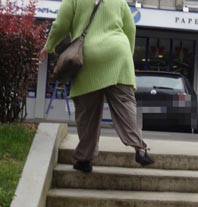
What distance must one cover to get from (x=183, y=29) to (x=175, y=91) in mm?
7722

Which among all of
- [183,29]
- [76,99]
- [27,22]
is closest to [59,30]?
[76,99]

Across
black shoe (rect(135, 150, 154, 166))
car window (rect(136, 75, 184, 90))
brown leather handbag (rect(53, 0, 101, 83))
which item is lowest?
car window (rect(136, 75, 184, 90))

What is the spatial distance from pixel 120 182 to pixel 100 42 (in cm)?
130

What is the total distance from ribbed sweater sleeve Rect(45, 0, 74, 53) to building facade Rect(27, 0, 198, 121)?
12246 millimetres

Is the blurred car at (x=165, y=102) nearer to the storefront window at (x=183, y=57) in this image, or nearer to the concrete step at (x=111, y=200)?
the concrete step at (x=111, y=200)

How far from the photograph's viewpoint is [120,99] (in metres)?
4.86

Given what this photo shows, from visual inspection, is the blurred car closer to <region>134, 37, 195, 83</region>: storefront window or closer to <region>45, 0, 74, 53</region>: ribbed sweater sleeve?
<region>45, 0, 74, 53</region>: ribbed sweater sleeve

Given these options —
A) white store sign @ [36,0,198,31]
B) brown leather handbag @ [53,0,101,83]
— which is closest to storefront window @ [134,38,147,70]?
white store sign @ [36,0,198,31]

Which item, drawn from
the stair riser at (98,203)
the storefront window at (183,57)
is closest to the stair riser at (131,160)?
the stair riser at (98,203)

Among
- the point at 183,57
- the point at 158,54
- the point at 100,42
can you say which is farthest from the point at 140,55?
the point at 100,42

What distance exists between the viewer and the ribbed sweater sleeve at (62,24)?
506 cm

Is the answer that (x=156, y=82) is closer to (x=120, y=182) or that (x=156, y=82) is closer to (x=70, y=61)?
(x=120, y=182)

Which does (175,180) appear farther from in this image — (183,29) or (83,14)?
(183,29)

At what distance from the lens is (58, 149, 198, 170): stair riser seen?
5520 millimetres
